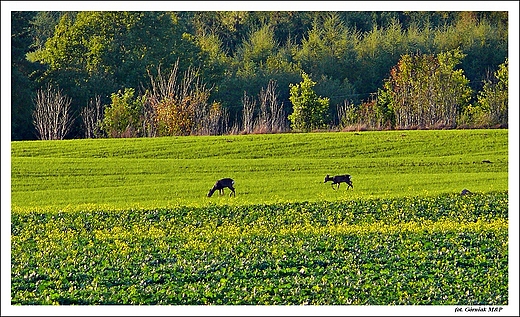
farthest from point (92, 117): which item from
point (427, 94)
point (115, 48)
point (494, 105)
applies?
point (494, 105)

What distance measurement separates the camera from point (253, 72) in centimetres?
5244

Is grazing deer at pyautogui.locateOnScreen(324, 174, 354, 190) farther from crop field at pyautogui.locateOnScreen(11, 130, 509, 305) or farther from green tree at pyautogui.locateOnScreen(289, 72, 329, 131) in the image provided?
green tree at pyautogui.locateOnScreen(289, 72, 329, 131)

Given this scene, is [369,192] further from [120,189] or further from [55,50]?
[55,50]

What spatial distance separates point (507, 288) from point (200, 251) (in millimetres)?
5596

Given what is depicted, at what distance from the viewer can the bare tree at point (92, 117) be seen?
42094mm

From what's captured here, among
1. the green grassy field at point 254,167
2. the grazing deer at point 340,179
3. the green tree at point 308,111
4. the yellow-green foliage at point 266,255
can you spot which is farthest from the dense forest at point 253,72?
the yellow-green foliage at point 266,255

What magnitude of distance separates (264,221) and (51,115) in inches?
991

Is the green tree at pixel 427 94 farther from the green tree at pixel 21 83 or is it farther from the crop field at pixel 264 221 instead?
the green tree at pixel 21 83

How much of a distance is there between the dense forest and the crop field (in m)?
6.64

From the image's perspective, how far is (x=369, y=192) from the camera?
24.2m

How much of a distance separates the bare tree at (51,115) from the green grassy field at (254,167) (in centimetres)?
744

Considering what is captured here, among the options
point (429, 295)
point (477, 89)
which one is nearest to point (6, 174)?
point (429, 295)

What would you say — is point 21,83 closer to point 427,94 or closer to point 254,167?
point 254,167

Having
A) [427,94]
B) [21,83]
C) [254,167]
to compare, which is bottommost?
[254,167]
